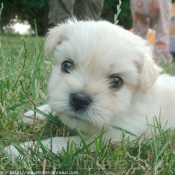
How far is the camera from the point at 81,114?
8.11ft

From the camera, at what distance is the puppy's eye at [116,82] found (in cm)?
269

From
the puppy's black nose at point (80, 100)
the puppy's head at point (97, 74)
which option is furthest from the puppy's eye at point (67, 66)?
the puppy's black nose at point (80, 100)

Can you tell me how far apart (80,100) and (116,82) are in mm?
416

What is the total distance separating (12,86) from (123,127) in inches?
50.0

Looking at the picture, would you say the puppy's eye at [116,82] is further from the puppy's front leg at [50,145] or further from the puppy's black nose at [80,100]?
the puppy's front leg at [50,145]

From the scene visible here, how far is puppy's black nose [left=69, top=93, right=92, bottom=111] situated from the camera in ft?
7.95

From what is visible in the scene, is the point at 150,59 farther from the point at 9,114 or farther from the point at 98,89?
the point at 9,114

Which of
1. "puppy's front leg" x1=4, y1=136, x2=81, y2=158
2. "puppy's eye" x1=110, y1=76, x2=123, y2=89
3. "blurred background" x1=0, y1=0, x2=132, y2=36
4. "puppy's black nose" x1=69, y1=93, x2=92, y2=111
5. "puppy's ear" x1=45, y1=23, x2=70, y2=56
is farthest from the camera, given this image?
"blurred background" x1=0, y1=0, x2=132, y2=36

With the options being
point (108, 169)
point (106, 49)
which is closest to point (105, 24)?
point (106, 49)

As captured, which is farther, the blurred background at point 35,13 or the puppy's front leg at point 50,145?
the blurred background at point 35,13

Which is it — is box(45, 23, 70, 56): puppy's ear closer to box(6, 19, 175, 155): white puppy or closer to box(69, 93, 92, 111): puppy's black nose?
box(6, 19, 175, 155): white puppy

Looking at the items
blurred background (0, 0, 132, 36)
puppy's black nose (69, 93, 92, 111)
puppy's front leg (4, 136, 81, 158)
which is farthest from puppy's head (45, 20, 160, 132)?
blurred background (0, 0, 132, 36)

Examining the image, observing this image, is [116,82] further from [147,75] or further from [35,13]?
[35,13]

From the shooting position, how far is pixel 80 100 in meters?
2.43
